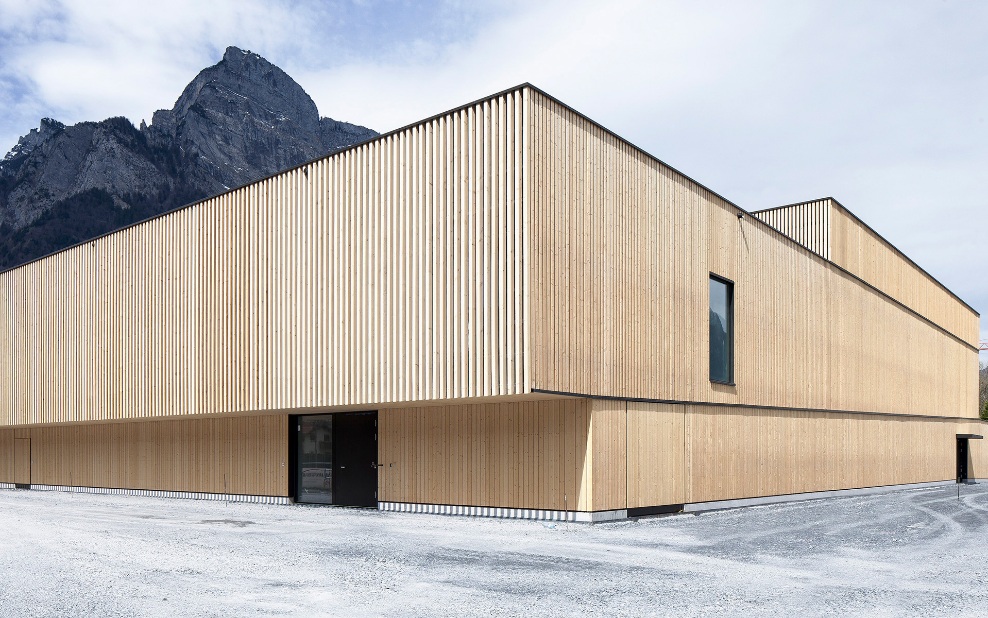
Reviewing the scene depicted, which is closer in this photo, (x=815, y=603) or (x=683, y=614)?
(x=683, y=614)

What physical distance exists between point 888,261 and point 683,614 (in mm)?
30135

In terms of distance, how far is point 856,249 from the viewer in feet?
104

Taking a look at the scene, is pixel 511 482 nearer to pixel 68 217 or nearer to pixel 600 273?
pixel 600 273

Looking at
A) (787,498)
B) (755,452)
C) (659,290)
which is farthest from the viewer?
(787,498)

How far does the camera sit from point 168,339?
77.7ft

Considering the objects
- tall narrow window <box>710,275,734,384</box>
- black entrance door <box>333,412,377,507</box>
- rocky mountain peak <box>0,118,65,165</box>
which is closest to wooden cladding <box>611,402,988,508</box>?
tall narrow window <box>710,275,734,384</box>

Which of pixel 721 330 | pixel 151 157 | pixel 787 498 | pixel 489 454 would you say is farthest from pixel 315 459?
pixel 151 157

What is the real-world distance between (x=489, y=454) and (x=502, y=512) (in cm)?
114

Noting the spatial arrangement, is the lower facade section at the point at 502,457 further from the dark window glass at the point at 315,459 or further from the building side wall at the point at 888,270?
the building side wall at the point at 888,270

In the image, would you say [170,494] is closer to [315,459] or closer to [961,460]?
[315,459]

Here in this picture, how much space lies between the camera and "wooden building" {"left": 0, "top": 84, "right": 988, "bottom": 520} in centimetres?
A: 1642

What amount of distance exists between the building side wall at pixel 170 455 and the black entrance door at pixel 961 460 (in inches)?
1200

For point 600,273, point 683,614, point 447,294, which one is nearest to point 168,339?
point 447,294

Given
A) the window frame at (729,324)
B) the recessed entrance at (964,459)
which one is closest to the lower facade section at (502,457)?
the window frame at (729,324)
